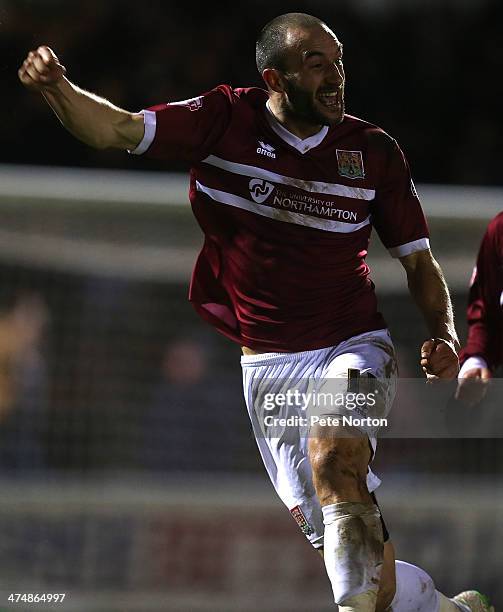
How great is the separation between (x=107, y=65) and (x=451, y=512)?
533 centimetres

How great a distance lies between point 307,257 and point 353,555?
3.60 feet

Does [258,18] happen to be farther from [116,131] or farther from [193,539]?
[116,131]

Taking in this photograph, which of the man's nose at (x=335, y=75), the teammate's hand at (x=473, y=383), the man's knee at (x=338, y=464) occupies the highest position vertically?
the man's nose at (x=335, y=75)

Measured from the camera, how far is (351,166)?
4410mm

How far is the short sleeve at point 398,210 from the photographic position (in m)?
4.49

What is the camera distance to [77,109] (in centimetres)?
378

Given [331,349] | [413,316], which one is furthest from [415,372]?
[331,349]

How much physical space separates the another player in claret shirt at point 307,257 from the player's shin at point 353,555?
12 millimetres

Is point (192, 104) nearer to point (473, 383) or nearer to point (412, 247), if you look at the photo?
point (412, 247)

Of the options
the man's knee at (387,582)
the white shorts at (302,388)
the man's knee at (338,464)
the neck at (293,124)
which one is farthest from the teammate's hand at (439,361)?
the neck at (293,124)

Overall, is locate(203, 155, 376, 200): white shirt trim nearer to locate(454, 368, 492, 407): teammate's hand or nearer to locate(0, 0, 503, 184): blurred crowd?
locate(454, 368, 492, 407): teammate's hand

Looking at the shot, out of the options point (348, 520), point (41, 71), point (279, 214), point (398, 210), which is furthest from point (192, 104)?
point (348, 520)

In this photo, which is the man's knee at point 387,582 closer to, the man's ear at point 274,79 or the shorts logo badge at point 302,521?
the shorts logo badge at point 302,521

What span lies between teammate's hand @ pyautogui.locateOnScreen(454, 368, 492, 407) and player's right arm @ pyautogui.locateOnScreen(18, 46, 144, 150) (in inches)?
79.2
